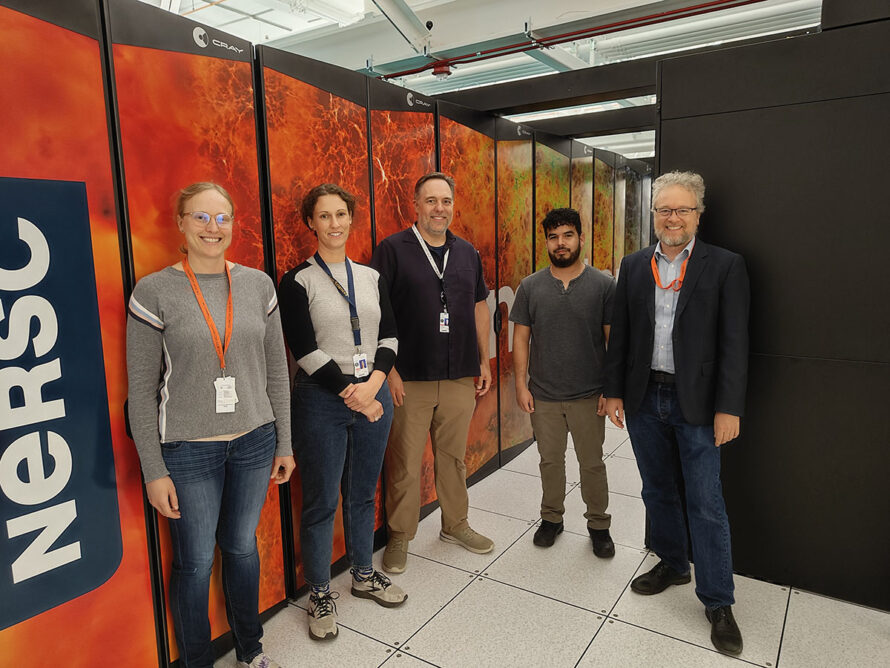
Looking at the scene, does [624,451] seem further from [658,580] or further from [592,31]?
[592,31]

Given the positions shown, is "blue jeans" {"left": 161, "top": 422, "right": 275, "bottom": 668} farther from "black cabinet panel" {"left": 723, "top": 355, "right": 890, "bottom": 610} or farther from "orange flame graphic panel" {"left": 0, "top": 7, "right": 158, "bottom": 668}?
"black cabinet panel" {"left": 723, "top": 355, "right": 890, "bottom": 610}

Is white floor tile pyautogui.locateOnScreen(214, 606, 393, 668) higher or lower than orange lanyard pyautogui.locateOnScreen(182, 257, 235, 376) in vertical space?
lower

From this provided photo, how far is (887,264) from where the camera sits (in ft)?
7.75

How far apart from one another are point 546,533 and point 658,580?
2.17ft

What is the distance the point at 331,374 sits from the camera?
229cm

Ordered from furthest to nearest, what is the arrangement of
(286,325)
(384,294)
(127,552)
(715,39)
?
(715,39), (384,294), (286,325), (127,552)

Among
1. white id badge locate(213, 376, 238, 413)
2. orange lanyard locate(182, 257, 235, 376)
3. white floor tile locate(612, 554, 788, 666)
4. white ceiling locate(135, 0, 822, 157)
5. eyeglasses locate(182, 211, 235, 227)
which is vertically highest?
white ceiling locate(135, 0, 822, 157)

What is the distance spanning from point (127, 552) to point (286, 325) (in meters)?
0.97

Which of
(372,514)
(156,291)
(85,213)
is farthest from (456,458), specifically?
(85,213)

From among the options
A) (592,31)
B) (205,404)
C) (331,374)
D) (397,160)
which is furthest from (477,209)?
(205,404)

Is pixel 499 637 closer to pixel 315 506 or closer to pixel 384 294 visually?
pixel 315 506

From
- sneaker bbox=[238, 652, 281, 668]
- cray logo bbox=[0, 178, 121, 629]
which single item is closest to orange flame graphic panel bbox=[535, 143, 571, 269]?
sneaker bbox=[238, 652, 281, 668]

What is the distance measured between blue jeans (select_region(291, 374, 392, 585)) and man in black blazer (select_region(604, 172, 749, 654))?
1.18 m

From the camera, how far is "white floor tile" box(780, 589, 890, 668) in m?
2.25
